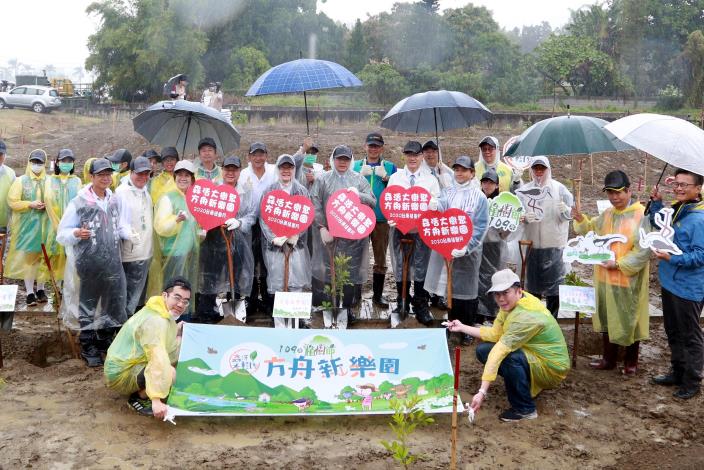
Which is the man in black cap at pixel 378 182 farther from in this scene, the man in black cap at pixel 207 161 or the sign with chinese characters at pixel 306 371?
the sign with chinese characters at pixel 306 371

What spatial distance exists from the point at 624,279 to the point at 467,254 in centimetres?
137

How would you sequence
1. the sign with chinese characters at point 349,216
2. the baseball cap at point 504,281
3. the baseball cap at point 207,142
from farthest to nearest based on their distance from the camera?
the baseball cap at point 207,142 < the sign with chinese characters at point 349,216 < the baseball cap at point 504,281

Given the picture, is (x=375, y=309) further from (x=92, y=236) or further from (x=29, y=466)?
(x=29, y=466)

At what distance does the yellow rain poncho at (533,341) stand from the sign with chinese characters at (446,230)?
3.50 ft

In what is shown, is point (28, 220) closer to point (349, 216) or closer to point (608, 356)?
point (349, 216)

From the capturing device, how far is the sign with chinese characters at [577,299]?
5773 mm

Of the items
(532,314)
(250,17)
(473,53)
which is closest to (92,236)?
(532,314)

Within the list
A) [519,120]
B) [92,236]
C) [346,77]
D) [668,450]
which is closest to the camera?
[668,450]

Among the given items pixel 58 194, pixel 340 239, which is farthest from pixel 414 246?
pixel 58 194

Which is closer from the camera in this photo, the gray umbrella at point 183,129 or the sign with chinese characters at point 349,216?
the sign with chinese characters at point 349,216

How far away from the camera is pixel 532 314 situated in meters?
4.95

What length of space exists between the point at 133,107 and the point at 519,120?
16007 mm

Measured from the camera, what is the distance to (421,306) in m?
A: 6.85

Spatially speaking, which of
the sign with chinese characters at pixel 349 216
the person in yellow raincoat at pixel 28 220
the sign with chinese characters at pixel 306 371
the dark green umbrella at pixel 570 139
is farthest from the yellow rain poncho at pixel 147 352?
the dark green umbrella at pixel 570 139
